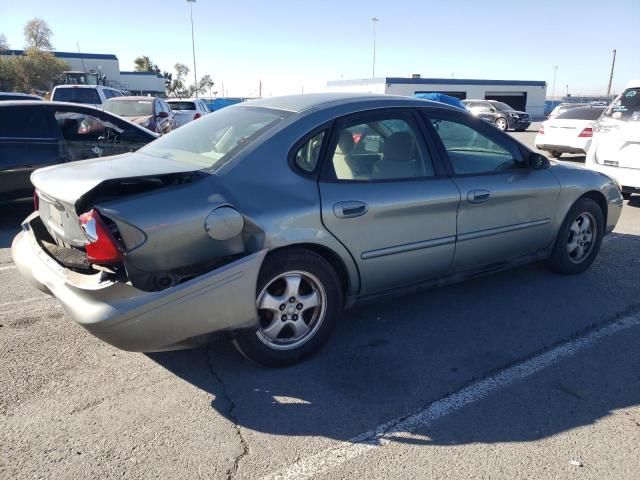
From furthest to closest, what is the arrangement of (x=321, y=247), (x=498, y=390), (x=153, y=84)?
1. (x=153, y=84)
2. (x=321, y=247)
3. (x=498, y=390)

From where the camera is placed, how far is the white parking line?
2.39 meters

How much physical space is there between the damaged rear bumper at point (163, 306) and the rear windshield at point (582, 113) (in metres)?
12.0

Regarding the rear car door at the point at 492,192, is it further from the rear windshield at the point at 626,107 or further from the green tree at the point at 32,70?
the green tree at the point at 32,70

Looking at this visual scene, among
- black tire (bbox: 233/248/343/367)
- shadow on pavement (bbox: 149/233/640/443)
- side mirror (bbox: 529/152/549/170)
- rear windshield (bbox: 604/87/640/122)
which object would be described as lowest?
shadow on pavement (bbox: 149/233/640/443)

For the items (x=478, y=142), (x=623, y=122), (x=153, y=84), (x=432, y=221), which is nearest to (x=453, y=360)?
(x=432, y=221)

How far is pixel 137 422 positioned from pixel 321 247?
141 centimetres

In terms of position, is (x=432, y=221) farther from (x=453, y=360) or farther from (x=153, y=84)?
(x=153, y=84)

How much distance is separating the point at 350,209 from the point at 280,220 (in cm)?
51

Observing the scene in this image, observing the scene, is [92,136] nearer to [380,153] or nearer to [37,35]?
[380,153]

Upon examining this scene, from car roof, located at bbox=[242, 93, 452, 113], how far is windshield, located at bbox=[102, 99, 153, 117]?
10.3 meters

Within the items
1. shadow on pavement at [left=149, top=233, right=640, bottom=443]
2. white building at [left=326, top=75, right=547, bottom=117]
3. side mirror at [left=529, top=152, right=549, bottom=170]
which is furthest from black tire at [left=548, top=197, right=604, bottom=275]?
white building at [left=326, top=75, right=547, bottom=117]

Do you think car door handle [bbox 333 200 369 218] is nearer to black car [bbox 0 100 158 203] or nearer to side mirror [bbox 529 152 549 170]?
side mirror [bbox 529 152 549 170]

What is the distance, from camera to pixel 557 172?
4.57 meters

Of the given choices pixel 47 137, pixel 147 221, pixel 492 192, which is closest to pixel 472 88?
pixel 47 137
